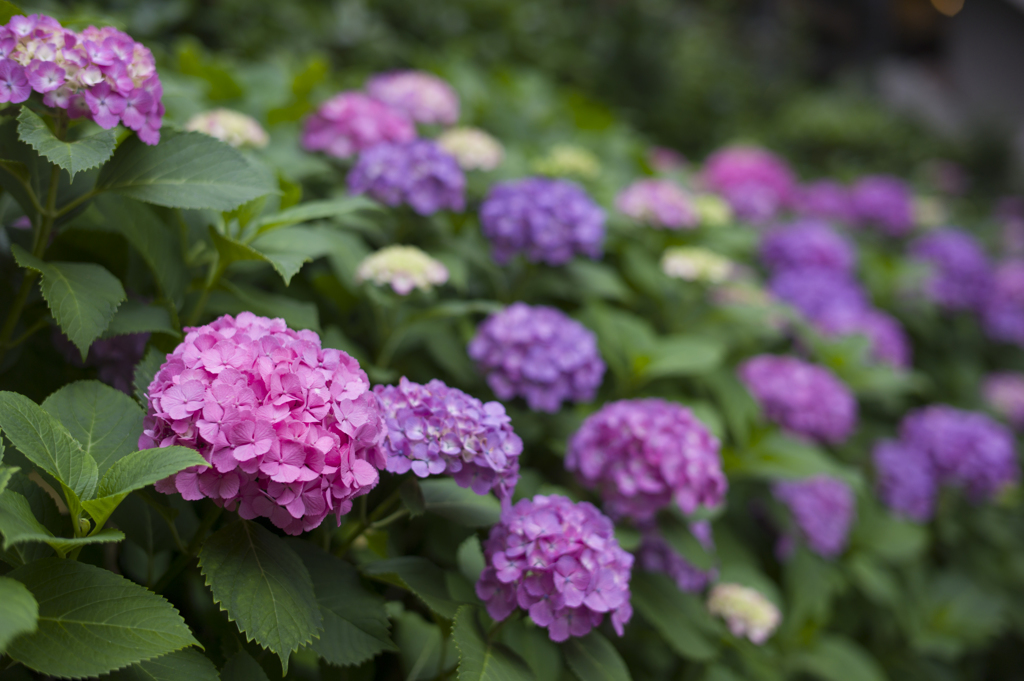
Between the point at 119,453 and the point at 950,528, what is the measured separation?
11.5 feet

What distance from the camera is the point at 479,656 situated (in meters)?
1.05

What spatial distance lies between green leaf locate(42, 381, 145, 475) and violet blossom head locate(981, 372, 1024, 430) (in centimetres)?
426

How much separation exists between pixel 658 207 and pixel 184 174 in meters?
1.75

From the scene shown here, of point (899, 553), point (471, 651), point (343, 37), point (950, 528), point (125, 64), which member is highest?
point (125, 64)

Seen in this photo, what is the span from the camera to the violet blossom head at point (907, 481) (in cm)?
297

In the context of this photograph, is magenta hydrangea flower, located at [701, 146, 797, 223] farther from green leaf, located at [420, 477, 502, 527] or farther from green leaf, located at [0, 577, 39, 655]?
green leaf, located at [0, 577, 39, 655]

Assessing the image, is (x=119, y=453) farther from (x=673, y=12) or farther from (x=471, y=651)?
(x=673, y=12)

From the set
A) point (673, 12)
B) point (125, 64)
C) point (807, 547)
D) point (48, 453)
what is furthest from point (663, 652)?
point (673, 12)

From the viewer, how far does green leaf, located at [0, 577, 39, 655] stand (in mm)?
703

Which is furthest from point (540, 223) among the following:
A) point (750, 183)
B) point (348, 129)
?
point (750, 183)

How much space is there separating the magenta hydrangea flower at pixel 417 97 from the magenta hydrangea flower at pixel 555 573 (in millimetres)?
1865

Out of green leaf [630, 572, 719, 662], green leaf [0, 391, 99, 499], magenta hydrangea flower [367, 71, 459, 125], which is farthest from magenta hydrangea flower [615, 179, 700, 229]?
green leaf [0, 391, 99, 499]

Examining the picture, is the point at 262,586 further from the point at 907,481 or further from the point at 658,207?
the point at 907,481

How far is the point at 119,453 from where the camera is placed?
1032 millimetres
